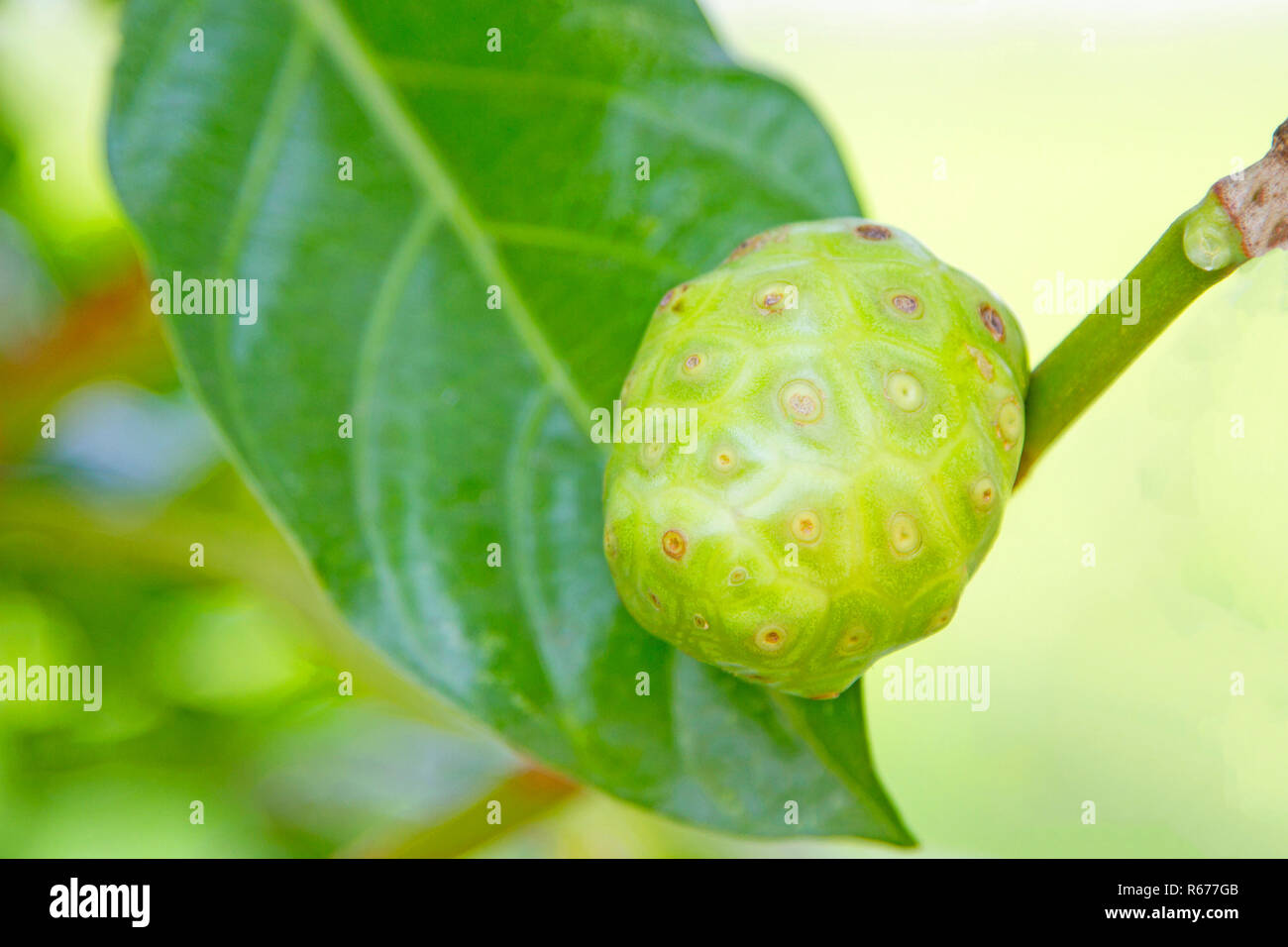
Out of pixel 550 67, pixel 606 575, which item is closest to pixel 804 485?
pixel 606 575

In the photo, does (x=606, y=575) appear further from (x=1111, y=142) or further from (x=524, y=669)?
(x=1111, y=142)

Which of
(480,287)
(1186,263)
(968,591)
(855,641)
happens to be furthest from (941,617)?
(968,591)

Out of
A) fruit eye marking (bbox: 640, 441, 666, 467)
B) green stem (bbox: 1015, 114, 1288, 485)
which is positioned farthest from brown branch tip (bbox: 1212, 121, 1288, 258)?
fruit eye marking (bbox: 640, 441, 666, 467)

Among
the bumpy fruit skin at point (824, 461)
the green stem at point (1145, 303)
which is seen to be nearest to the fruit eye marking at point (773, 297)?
the bumpy fruit skin at point (824, 461)

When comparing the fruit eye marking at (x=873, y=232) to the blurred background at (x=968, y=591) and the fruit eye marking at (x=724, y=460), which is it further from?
the blurred background at (x=968, y=591)

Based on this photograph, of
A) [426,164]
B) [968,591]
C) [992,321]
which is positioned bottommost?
[968,591]

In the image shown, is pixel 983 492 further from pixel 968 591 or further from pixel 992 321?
pixel 968 591

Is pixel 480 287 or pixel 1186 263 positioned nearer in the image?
pixel 1186 263
